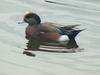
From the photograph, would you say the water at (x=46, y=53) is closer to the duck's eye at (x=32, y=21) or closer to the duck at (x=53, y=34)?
the duck at (x=53, y=34)

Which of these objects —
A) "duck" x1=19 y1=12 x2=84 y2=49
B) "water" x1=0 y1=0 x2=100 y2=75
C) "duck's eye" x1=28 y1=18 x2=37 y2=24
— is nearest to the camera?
"water" x1=0 y1=0 x2=100 y2=75

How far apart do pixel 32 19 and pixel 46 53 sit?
70.3 inches

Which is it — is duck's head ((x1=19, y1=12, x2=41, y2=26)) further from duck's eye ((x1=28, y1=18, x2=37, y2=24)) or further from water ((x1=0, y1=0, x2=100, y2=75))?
water ((x1=0, y1=0, x2=100, y2=75))

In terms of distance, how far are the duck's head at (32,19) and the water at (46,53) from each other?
0.83ft

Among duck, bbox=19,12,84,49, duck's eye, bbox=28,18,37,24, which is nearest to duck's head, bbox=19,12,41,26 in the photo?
duck's eye, bbox=28,18,37,24

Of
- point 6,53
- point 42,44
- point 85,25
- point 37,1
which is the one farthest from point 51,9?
point 6,53

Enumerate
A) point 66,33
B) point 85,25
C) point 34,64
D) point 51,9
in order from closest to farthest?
point 34,64, point 66,33, point 85,25, point 51,9

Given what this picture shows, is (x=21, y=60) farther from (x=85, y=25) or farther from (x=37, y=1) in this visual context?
(x=37, y=1)

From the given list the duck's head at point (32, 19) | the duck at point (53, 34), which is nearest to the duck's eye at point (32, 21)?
the duck's head at point (32, 19)

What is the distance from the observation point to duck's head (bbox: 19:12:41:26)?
35.9 ft

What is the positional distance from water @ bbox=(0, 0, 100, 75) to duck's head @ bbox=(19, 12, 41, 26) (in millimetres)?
251

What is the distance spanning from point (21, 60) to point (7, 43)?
3.64ft

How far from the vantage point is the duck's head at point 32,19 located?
35.9 ft

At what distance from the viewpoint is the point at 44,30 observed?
34.9 ft
